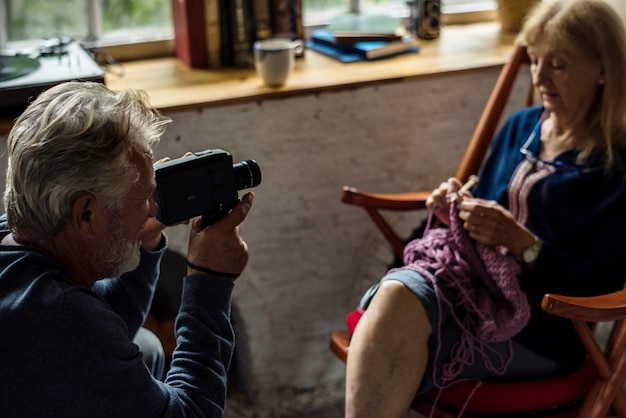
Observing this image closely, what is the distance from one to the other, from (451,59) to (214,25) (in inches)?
25.2

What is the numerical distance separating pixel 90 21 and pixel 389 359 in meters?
1.33

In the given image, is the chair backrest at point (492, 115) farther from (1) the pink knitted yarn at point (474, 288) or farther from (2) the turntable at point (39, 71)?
(2) the turntable at point (39, 71)

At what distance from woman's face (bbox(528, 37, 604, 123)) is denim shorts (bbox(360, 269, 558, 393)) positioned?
464 mm

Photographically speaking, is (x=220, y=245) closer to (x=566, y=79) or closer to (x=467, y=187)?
(x=467, y=187)

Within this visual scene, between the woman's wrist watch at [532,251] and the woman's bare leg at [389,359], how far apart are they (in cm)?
25

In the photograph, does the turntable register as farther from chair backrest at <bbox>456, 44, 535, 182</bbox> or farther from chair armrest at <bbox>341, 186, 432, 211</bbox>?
chair backrest at <bbox>456, 44, 535, 182</bbox>

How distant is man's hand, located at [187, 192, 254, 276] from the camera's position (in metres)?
1.33

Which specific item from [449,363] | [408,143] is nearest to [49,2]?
[408,143]

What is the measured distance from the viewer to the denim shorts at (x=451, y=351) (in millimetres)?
1730

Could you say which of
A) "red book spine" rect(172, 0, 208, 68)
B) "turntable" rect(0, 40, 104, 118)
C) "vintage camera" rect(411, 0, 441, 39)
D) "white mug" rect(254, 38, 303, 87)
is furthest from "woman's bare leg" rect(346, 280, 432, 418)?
"vintage camera" rect(411, 0, 441, 39)

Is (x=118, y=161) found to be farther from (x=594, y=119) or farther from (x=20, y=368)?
(x=594, y=119)

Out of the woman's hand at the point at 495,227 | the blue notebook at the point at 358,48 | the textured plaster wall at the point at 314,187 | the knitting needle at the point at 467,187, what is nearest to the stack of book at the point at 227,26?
the blue notebook at the point at 358,48

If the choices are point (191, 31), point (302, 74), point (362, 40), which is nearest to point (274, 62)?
point (302, 74)

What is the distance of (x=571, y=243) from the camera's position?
1812mm
